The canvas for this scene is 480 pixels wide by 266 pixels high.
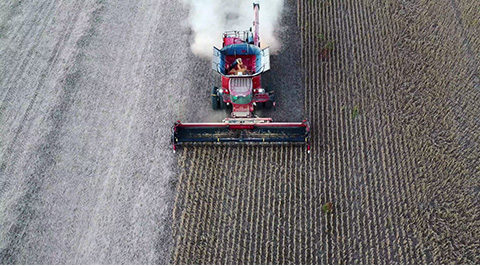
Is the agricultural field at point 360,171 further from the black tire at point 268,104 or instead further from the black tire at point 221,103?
the black tire at point 221,103

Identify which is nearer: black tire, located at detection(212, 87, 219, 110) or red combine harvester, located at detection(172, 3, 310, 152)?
red combine harvester, located at detection(172, 3, 310, 152)

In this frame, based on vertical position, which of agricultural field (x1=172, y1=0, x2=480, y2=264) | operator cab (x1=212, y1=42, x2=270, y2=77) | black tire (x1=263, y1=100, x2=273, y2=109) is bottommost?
agricultural field (x1=172, y1=0, x2=480, y2=264)

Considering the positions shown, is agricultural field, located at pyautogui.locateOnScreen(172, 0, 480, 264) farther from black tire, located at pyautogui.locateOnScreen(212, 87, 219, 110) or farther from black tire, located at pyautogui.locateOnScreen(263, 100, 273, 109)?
black tire, located at pyautogui.locateOnScreen(212, 87, 219, 110)

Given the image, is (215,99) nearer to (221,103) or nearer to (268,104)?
(221,103)

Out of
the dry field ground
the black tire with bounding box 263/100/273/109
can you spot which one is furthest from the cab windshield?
the dry field ground

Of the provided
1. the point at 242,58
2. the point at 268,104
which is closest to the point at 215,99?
the point at 242,58

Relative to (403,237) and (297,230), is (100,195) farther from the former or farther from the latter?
(403,237)
